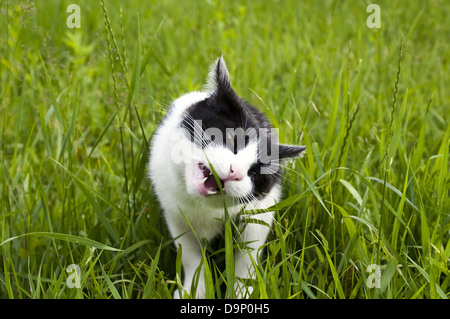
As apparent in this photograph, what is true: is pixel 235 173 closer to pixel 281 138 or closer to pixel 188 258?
pixel 188 258

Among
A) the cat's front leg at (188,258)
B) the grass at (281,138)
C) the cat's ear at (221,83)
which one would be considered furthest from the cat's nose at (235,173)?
the cat's front leg at (188,258)

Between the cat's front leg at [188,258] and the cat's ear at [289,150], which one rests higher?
the cat's ear at [289,150]

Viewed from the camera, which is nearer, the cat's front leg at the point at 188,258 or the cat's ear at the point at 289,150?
the cat's ear at the point at 289,150

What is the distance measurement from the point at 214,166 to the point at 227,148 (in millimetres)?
128

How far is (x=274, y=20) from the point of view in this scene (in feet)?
18.3

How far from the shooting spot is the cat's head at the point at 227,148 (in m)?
1.88

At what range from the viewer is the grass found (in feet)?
6.77

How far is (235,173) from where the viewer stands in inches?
72.9

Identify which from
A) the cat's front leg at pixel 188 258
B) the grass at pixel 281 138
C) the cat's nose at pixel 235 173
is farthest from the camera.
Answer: the cat's front leg at pixel 188 258

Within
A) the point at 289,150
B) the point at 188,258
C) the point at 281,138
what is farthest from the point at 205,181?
the point at 281,138

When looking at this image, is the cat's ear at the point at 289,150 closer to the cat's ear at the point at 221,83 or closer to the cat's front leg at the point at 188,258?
the cat's ear at the point at 221,83

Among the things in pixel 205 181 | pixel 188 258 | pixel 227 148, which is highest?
pixel 227 148

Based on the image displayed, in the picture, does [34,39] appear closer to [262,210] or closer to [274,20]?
[274,20]

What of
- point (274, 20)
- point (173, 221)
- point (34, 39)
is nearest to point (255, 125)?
point (173, 221)
